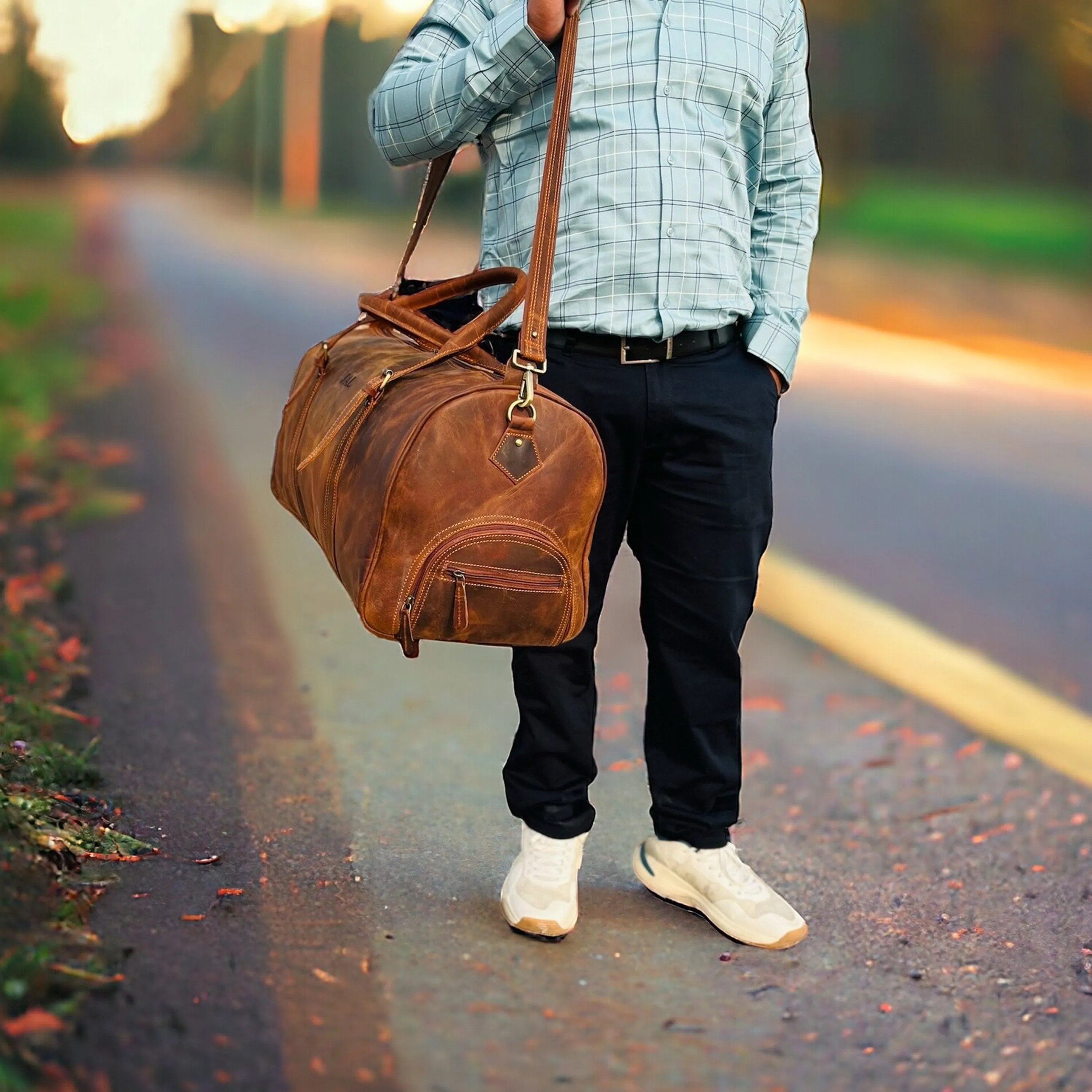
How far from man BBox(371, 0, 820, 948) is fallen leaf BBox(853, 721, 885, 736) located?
A: 1.65m

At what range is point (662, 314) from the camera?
263cm

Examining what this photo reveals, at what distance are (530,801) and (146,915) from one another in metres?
0.78

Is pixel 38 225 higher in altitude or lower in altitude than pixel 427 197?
lower

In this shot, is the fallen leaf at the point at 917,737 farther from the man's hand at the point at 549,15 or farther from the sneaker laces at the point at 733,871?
the man's hand at the point at 549,15

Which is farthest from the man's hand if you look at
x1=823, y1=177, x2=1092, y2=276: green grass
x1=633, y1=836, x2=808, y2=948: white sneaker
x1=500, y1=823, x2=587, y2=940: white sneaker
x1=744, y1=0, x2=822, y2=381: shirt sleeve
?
x1=823, y1=177, x2=1092, y2=276: green grass

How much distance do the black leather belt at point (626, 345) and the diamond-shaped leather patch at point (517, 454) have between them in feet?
1.04

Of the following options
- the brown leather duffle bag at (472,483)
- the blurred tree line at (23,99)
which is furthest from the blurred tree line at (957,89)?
the brown leather duffle bag at (472,483)

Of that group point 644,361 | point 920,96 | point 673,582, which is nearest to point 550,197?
point 644,361

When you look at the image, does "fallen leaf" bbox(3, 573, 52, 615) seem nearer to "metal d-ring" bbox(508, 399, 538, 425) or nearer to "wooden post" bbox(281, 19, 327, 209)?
"metal d-ring" bbox(508, 399, 538, 425)

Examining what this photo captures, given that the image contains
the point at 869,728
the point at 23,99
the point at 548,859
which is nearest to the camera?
the point at 548,859

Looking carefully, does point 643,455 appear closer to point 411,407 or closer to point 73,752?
point 411,407

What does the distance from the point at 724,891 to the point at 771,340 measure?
3.74ft

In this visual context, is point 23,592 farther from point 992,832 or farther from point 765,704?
point 992,832

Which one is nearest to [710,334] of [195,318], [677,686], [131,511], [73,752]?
[677,686]
